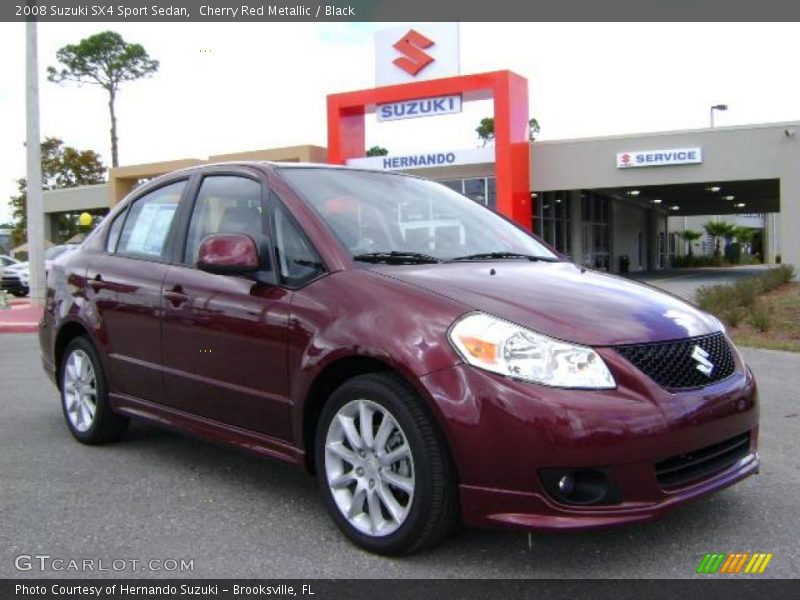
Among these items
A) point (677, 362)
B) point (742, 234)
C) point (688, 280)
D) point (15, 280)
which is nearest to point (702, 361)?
point (677, 362)

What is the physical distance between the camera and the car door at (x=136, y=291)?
4.43 metres

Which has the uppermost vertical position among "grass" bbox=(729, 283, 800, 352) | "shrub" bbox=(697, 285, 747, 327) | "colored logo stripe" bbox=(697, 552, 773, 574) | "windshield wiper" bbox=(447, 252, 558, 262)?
"windshield wiper" bbox=(447, 252, 558, 262)

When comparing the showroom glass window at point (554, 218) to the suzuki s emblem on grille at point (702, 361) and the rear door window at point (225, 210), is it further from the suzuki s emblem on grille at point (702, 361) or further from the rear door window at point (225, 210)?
the suzuki s emblem on grille at point (702, 361)

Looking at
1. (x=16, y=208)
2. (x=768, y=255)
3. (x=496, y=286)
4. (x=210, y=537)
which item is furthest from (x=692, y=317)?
(x=768, y=255)

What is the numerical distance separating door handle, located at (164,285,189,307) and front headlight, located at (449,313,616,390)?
176cm

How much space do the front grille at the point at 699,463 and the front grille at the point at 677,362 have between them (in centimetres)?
27

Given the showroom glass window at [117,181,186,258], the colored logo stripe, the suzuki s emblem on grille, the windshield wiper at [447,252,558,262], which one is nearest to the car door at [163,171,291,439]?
the showroom glass window at [117,181,186,258]

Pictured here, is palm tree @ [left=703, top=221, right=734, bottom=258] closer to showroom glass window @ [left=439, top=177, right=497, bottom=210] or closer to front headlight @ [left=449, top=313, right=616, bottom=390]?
showroom glass window @ [left=439, top=177, right=497, bottom=210]

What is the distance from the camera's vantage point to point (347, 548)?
11.0 feet

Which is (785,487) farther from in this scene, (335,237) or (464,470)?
(335,237)

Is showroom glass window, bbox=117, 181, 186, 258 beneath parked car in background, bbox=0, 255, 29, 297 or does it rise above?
above

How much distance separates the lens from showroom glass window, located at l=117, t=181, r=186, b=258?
15.3ft

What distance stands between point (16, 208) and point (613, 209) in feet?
140

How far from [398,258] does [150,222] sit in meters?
1.91
